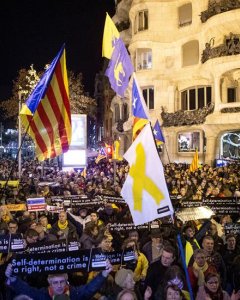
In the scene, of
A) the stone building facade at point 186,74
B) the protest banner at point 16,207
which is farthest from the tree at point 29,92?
the protest banner at point 16,207

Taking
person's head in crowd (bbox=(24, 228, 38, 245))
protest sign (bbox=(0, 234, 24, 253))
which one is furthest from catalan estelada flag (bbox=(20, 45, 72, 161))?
protest sign (bbox=(0, 234, 24, 253))

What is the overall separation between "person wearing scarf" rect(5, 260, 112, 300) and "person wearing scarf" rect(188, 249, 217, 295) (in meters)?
1.46

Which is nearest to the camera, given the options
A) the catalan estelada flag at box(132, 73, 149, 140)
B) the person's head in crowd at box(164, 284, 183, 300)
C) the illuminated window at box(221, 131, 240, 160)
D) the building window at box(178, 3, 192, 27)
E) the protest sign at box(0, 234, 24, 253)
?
the person's head in crowd at box(164, 284, 183, 300)

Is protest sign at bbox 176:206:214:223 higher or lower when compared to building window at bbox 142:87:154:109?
lower

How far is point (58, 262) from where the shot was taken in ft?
16.1

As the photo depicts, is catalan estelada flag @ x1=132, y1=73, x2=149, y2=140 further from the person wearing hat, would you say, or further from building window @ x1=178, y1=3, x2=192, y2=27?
building window @ x1=178, y1=3, x2=192, y2=27

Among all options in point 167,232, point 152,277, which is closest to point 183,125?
point 167,232

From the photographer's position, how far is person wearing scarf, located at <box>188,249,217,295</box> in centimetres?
579

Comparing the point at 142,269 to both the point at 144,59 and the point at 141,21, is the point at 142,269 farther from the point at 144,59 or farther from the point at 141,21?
the point at 141,21

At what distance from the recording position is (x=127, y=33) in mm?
37094

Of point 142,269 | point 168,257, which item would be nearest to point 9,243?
point 142,269

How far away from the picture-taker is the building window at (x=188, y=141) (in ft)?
107

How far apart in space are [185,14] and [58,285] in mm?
30868

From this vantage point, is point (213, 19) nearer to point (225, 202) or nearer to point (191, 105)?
point (191, 105)
